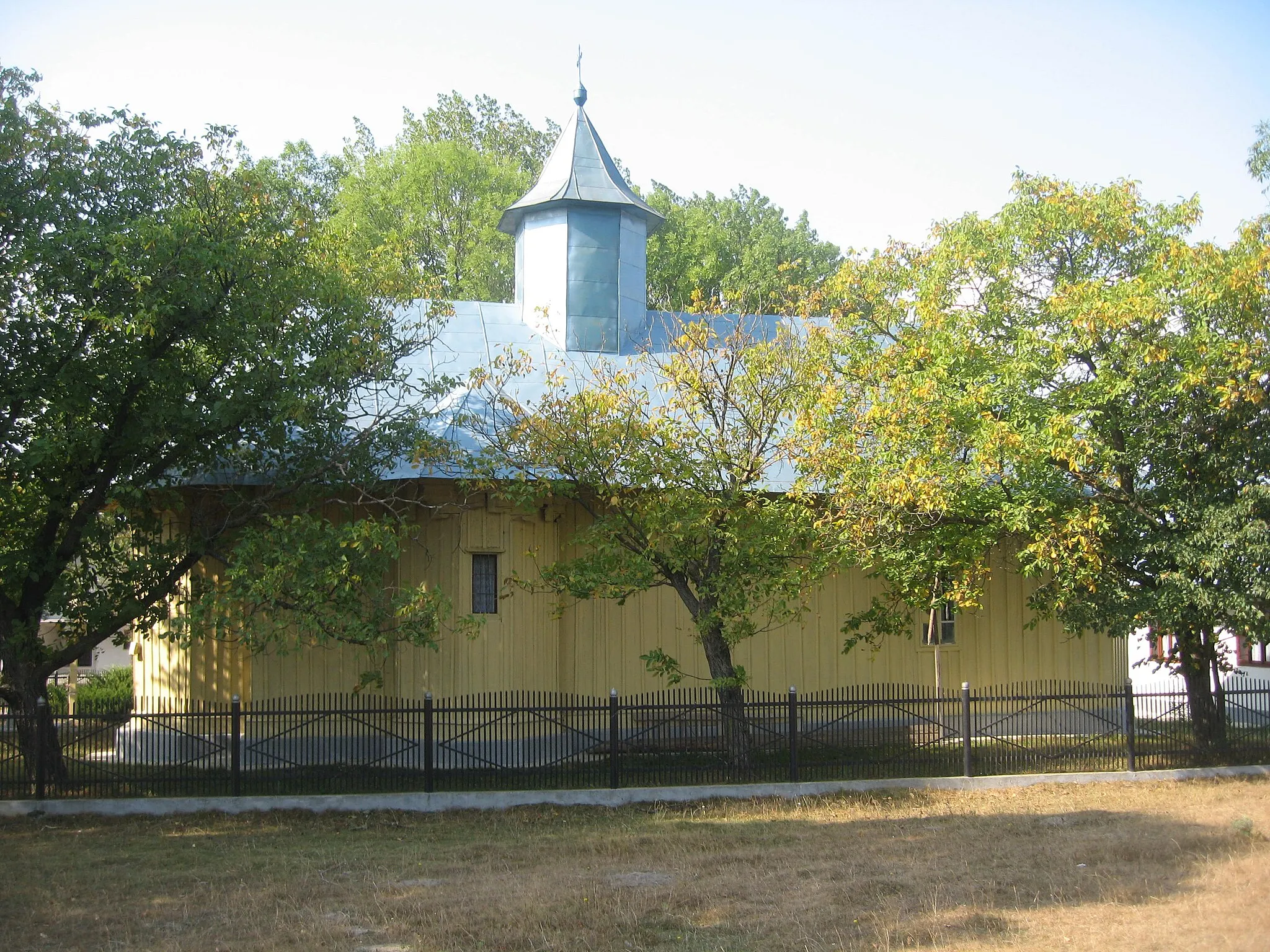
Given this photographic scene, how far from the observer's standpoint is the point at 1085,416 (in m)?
15.2

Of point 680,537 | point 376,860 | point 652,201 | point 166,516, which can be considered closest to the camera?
point 376,860

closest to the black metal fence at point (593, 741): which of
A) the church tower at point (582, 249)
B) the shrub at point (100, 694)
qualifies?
the shrub at point (100, 694)

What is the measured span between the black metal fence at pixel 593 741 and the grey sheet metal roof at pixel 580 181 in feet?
32.0

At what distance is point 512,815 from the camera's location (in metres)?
14.3

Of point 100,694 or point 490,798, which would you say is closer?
point 490,798

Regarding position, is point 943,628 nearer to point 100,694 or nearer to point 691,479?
point 691,479

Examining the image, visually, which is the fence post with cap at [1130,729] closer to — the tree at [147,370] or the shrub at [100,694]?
the tree at [147,370]

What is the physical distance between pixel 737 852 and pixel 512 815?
3442 millimetres

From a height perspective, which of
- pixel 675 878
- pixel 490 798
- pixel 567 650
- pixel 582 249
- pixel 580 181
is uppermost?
pixel 580 181

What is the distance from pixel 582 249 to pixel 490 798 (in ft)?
36.7

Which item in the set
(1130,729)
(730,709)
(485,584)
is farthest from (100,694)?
(1130,729)

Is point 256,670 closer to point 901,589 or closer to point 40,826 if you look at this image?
point 40,826

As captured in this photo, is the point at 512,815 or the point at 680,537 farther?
the point at 680,537

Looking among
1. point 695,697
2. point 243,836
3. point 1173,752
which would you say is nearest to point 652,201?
point 695,697
